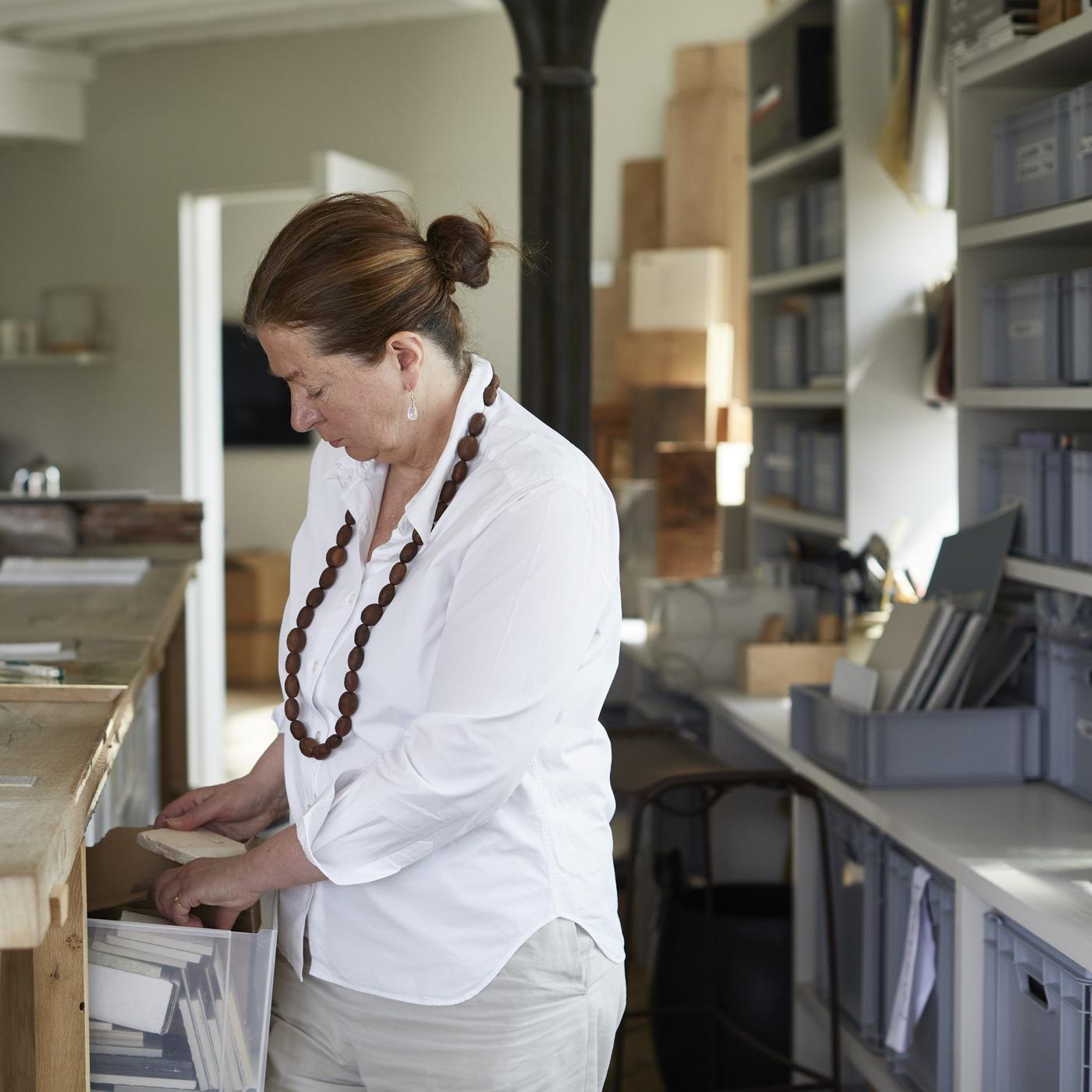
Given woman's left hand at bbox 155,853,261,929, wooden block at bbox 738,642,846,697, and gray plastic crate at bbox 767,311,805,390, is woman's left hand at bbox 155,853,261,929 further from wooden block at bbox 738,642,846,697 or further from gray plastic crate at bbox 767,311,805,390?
gray plastic crate at bbox 767,311,805,390

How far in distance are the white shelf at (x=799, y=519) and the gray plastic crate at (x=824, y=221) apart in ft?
2.27

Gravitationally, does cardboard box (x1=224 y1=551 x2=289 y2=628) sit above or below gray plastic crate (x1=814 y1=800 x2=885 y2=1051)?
above

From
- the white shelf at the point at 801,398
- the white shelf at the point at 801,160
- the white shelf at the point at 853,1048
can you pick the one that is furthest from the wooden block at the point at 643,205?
the white shelf at the point at 853,1048

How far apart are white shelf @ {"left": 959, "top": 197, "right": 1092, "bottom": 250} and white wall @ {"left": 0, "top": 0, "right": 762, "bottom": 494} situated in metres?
2.44

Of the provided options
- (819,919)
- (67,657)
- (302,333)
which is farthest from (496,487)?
(819,919)

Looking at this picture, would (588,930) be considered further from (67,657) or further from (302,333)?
(67,657)

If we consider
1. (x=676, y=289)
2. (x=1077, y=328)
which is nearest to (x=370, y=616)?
(x=1077, y=328)

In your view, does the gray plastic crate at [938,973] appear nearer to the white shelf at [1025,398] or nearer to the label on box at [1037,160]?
the white shelf at [1025,398]

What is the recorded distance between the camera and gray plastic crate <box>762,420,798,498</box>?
4188 millimetres

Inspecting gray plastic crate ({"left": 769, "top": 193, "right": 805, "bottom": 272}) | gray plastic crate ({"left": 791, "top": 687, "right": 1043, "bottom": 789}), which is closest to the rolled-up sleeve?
gray plastic crate ({"left": 791, "top": 687, "right": 1043, "bottom": 789})

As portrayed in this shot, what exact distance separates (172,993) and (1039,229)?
1.89 meters

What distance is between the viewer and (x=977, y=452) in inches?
111

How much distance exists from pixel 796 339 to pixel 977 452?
1339mm

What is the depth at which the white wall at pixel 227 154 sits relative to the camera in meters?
5.49
